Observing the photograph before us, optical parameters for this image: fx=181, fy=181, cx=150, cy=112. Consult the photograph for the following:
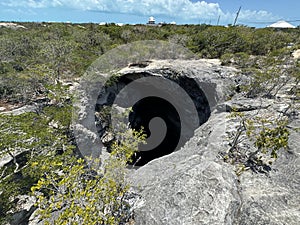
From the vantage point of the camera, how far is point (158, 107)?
20.6 m

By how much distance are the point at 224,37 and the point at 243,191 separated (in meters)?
20.7

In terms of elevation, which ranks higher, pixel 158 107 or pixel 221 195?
pixel 221 195

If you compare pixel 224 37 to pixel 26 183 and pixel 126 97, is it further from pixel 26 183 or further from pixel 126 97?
pixel 26 183

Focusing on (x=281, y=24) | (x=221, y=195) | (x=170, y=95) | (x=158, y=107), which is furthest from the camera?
(x=281, y=24)

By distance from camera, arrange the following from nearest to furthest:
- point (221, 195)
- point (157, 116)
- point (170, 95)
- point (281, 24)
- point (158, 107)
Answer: point (221, 195) < point (170, 95) < point (158, 107) < point (157, 116) < point (281, 24)

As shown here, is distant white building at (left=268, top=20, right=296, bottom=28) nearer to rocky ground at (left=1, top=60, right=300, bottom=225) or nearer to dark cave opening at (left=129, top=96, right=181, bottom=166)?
dark cave opening at (left=129, top=96, right=181, bottom=166)

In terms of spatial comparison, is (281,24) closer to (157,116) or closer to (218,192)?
(157,116)

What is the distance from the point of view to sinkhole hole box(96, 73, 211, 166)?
596 inches

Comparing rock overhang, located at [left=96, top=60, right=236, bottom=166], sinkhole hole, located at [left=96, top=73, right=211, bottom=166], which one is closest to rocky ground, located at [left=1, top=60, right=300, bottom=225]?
rock overhang, located at [left=96, top=60, right=236, bottom=166]

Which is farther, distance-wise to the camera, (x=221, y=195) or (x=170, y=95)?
(x=170, y=95)

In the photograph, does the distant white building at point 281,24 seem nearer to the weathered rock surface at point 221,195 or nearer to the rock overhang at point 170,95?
the rock overhang at point 170,95

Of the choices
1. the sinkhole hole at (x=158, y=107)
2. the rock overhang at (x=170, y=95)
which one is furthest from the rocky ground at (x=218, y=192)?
the sinkhole hole at (x=158, y=107)

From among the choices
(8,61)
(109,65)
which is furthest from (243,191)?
(8,61)

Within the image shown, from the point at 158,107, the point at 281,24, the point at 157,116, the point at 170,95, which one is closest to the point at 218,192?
the point at 170,95
